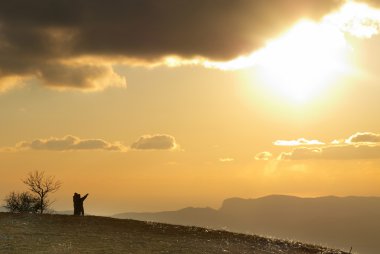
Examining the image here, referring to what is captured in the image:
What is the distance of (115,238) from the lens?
4066cm

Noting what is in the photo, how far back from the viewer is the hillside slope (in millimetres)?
36438

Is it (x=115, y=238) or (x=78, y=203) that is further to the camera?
(x=78, y=203)

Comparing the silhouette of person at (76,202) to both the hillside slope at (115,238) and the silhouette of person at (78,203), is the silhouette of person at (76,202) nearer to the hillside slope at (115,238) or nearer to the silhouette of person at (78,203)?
the silhouette of person at (78,203)

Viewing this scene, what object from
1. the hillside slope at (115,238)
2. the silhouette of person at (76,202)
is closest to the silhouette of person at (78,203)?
the silhouette of person at (76,202)

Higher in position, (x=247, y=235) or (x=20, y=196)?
(x=20, y=196)

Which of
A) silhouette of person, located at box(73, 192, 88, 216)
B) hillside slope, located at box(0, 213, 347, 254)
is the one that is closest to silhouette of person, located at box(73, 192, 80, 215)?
silhouette of person, located at box(73, 192, 88, 216)

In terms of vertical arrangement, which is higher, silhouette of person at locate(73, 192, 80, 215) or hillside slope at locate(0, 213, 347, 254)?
silhouette of person at locate(73, 192, 80, 215)

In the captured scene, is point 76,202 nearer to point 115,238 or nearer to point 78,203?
point 78,203

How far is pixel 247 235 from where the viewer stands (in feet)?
159

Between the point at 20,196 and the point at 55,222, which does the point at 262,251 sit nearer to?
the point at 55,222

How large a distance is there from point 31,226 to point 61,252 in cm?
1017

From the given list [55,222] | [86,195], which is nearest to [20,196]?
[86,195]

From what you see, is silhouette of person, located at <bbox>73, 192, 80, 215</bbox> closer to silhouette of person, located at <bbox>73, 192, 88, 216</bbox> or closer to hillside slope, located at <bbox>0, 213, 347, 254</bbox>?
silhouette of person, located at <bbox>73, 192, 88, 216</bbox>

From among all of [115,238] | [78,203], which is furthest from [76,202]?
[115,238]
